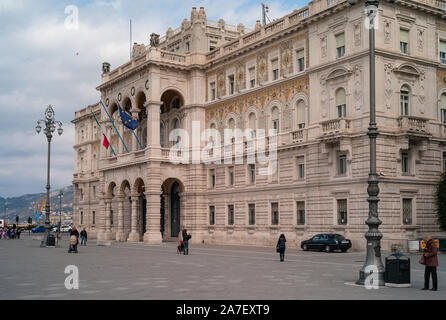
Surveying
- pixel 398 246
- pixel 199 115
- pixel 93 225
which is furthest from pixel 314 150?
pixel 93 225

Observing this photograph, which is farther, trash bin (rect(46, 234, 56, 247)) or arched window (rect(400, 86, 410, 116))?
trash bin (rect(46, 234, 56, 247))

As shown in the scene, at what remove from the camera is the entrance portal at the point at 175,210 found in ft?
186

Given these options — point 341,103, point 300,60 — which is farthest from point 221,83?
point 341,103

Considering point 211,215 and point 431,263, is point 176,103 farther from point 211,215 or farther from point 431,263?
point 431,263

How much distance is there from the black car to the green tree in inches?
256

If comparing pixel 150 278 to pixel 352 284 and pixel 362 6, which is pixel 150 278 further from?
pixel 362 6

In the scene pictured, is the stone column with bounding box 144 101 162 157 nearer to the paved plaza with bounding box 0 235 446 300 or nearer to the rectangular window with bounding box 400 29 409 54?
the rectangular window with bounding box 400 29 409 54

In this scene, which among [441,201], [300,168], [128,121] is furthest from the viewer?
[128,121]

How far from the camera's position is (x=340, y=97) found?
3856 cm

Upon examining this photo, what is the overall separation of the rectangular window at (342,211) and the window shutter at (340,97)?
6.61m

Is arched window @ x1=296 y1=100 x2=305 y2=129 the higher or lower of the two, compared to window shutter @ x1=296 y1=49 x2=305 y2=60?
lower

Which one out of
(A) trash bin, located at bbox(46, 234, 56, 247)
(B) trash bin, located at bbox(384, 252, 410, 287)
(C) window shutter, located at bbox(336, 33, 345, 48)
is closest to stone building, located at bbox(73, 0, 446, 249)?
(C) window shutter, located at bbox(336, 33, 345, 48)

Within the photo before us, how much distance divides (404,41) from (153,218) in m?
26.3

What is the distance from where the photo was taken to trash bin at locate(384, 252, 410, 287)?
17.0 metres
